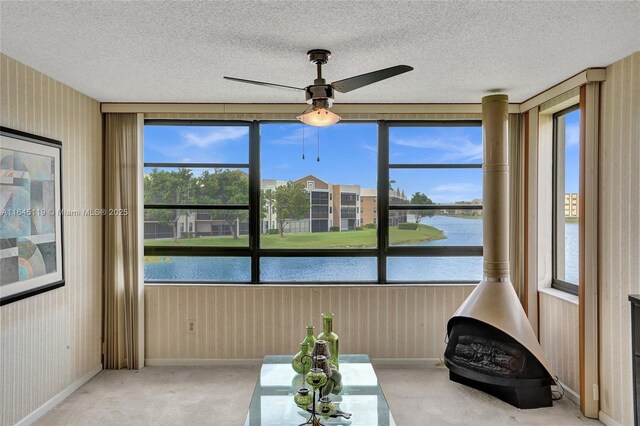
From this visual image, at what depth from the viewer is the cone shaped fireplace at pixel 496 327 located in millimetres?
3248

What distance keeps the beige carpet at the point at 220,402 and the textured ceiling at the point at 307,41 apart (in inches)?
100

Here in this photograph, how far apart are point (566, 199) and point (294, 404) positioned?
9.68ft

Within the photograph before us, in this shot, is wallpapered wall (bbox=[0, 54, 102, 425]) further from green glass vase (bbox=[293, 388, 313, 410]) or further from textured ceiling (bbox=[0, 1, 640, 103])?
green glass vase (bbox=[293, 388, 313, 410])

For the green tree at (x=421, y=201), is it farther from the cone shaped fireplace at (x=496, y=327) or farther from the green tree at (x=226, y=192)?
the green tree at (x=226, y=192)

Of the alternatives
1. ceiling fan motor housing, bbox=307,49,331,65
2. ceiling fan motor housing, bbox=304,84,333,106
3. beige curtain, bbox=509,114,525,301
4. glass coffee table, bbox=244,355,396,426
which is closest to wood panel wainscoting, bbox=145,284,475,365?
beige curtain, bbox=509,114,525,301

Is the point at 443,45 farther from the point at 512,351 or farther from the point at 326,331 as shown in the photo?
the point at 512,351

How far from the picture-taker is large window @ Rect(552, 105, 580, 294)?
3.64 m

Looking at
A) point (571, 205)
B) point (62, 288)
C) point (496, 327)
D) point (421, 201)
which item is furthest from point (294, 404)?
point (571, 205)

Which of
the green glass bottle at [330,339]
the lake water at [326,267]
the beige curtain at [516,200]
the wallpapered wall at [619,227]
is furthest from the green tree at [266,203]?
the wallpapered wall at [619,227]

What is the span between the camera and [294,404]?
2553 mm

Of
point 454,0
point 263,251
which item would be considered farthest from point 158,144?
point 454,0

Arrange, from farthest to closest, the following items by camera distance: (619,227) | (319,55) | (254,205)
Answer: (254,205), (619,227), (319,55)

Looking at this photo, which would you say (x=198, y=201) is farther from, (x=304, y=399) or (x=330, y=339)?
(x=304, y=399)

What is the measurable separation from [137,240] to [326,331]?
7.15 feet
